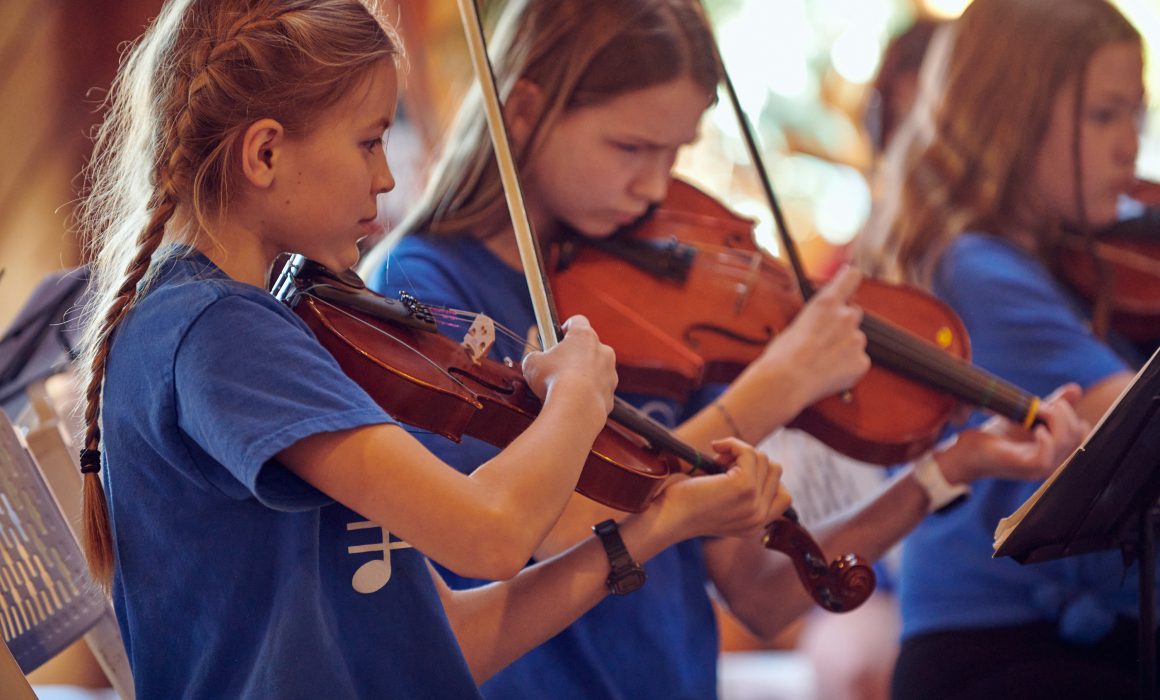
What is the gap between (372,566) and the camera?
2.82ft

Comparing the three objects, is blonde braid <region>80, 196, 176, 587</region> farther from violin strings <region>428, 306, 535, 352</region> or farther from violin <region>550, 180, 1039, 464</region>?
violin <region>550, 180, 1039, 464</region>

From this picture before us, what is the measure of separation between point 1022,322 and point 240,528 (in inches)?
41.1

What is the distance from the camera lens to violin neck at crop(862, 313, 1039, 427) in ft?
4.26

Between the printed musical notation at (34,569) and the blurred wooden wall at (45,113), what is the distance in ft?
2.41

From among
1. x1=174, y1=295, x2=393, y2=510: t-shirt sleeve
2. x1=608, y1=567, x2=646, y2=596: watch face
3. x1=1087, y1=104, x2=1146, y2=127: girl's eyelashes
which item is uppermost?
x1=174, y1=295, x2=393, y2=510: t-shirt sleeve

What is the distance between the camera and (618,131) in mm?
1200

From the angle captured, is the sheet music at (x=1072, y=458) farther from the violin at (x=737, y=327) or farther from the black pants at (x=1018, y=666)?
the black pants at (x=1018, y=666)

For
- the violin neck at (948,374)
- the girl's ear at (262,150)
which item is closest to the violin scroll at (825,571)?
the violin neck at (948,374)

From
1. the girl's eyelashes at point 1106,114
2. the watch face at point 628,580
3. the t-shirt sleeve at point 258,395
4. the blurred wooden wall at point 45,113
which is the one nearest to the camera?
the t-shirt sleeve at point 258,395

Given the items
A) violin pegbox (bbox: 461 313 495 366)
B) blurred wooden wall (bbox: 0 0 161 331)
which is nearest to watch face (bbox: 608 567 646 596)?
violin pegbox (bbox: 461 313 495 366)

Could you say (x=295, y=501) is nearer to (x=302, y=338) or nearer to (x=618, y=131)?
(x=302, y=338)

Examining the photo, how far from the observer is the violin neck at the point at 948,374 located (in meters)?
1.30

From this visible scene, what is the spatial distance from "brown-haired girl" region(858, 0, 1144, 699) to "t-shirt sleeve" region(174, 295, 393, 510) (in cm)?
92

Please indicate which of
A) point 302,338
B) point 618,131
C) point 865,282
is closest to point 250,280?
point 302,338
